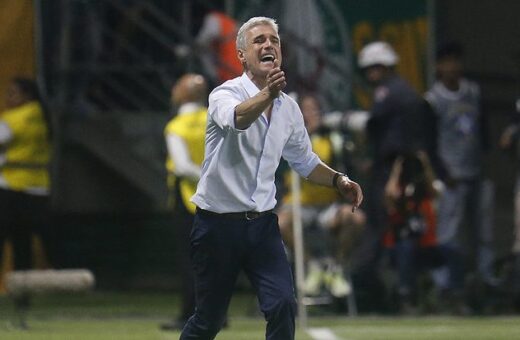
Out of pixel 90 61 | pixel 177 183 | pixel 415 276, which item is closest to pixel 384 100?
pixel 415 276

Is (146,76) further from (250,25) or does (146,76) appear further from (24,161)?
(250,25)

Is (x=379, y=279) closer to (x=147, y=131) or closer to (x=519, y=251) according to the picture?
(x=519, y=251)

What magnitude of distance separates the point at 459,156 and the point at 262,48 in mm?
8262

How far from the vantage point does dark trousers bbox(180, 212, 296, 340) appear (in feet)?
28.7

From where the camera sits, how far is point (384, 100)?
618 inches

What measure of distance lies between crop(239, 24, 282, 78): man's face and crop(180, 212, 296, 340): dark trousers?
0.78 metres

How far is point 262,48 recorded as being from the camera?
27.8 ft

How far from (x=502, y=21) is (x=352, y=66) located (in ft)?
7.44

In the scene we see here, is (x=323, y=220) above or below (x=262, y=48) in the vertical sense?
below

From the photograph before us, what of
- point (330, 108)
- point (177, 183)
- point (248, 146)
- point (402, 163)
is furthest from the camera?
point (330, 108)

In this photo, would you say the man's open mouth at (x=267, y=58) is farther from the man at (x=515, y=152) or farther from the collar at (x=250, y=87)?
the man at (x=515, y=152)

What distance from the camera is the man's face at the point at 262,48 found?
8445 mm

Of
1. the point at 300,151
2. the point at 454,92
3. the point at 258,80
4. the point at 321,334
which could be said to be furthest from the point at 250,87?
the point at 454,92

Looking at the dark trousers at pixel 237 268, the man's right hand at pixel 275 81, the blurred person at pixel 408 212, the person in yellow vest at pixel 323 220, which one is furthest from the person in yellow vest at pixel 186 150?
the man's right hand at pixel 275 81
